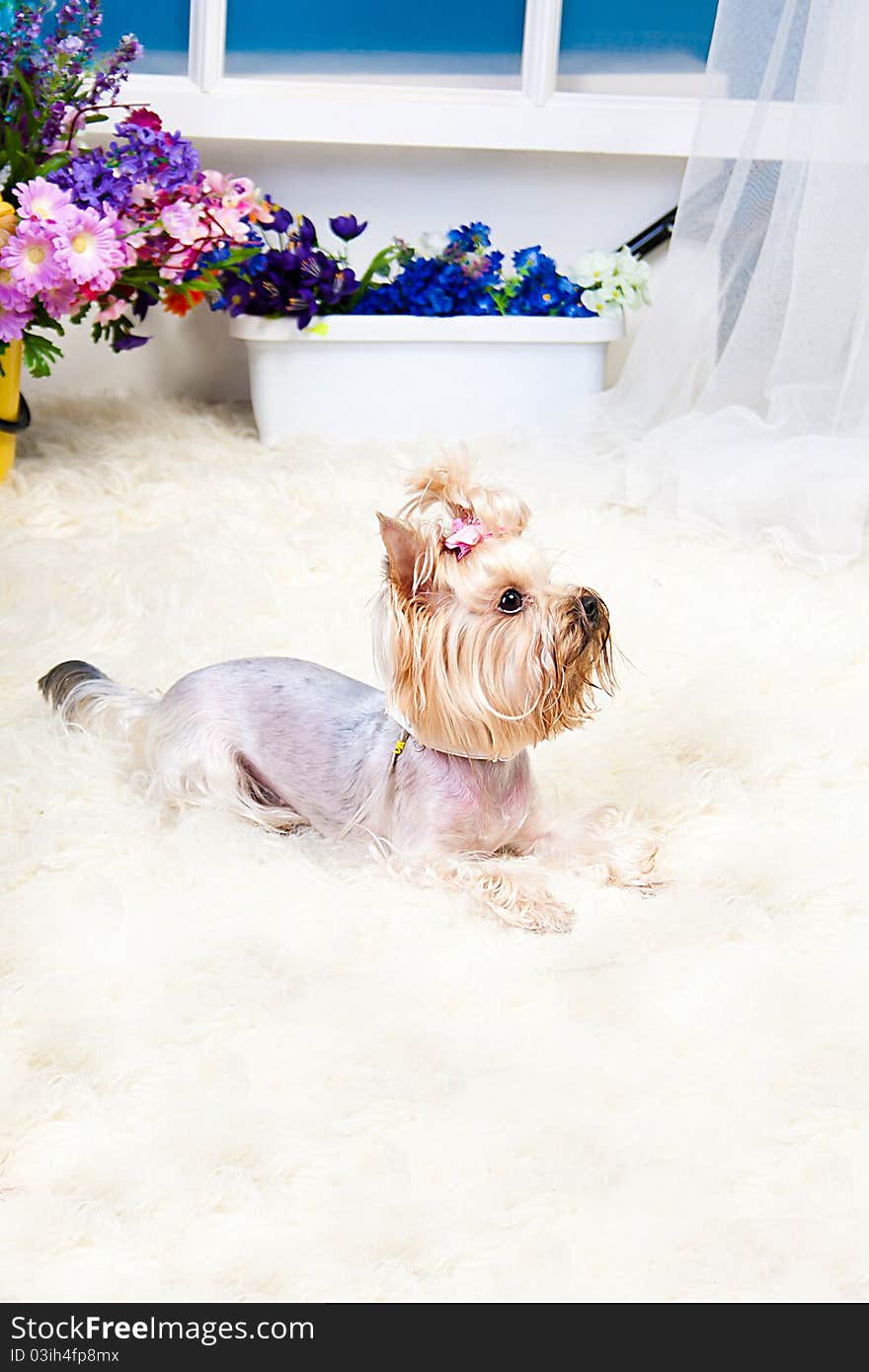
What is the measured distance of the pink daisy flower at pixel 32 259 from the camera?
2010 mm

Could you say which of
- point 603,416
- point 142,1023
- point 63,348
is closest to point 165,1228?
point 142,1023

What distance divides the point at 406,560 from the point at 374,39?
1.89 m

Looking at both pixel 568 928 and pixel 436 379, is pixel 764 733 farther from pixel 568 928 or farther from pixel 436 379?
pixel 436 379

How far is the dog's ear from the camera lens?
3.79 feet

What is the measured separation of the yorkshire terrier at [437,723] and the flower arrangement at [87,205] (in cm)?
83

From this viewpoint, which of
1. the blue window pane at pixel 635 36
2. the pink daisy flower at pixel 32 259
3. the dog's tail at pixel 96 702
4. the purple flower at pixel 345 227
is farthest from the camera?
the blue window pane at pixel 635 36

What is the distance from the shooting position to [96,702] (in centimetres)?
153

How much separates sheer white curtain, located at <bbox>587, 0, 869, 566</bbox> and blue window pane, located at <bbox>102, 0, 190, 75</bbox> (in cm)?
99

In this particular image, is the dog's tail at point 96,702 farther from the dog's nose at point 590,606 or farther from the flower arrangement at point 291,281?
the flower arrangement at point 291,281

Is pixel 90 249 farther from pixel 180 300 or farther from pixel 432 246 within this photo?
pixel 432 246

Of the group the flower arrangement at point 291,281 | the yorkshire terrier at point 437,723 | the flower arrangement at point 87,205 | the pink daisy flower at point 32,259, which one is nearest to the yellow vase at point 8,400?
the flower arrangement at point 87,205

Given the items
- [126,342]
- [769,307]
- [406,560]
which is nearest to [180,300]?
[126,342]
